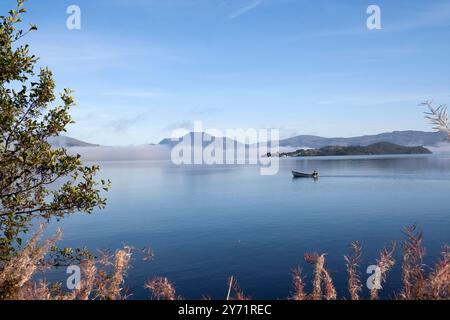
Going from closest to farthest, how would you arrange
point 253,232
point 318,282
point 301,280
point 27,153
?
point 301,280
point 318,282
point 27,153
point 253,232

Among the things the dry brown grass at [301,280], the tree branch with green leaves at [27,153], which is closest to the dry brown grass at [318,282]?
the dry brown grass at [301,280]

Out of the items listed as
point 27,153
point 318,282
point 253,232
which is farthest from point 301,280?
point 253,232

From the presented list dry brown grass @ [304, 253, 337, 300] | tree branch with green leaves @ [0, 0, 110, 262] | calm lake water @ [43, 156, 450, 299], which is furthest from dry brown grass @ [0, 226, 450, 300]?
calm lake water @ [43, 156, 450, 299]

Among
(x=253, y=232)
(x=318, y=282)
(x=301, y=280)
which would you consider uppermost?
(x=301, y=280)

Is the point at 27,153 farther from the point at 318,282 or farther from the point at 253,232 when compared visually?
the point at 253,232

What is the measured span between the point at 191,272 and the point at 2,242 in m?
31.4

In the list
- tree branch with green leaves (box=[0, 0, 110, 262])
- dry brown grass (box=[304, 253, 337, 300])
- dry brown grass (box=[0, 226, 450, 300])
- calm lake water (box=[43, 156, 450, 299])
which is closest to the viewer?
dry brown grass (box=[0, 226, 450, 300])

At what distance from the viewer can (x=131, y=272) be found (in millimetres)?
43438

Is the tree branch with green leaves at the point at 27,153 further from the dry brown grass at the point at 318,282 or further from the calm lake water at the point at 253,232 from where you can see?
the calm lake water at the point at 253,232

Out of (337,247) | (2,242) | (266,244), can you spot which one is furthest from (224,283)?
(2,242)

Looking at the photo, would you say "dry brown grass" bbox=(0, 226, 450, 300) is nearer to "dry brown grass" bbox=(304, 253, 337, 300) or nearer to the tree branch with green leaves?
"dry brown grass" bbox=(304, 253, 337, 300)

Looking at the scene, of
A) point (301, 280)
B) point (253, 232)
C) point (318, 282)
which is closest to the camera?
point (301, 280)

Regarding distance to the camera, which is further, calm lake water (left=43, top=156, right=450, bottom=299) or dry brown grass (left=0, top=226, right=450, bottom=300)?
calm lake water (left=43, top=156, right=450, bottom=299)
